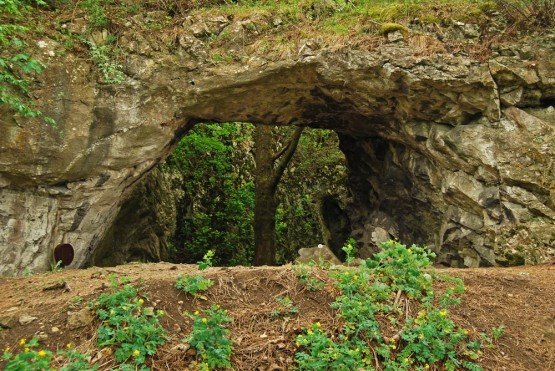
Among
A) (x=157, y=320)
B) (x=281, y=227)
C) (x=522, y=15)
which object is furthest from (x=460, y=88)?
(x=281, y=227)

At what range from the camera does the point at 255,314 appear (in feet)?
14.0

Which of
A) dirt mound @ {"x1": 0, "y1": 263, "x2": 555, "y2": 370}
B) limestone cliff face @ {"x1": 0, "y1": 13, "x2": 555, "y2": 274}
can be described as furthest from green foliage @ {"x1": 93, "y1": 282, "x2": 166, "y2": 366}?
limestone cliff face @ {"x1": 0, "y1": 13, "x2": 555, "y2": 274}

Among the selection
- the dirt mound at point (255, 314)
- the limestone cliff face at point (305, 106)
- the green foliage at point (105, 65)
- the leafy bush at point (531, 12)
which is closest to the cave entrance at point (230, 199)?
the limestone cliff face at point (305, 106)

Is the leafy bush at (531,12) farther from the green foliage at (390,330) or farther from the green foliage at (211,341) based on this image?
the green foliage at (211,341)

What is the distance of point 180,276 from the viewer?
4.56 m

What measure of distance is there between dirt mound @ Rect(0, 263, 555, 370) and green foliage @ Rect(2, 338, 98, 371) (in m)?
0.14

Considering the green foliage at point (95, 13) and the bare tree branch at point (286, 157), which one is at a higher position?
the green foliage at point (95, 13)

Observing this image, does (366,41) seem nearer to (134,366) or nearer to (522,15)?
(522,15)

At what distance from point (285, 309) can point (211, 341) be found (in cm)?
79

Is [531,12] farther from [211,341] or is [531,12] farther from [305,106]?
[211,341]

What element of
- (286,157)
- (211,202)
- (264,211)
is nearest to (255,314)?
(264,211)

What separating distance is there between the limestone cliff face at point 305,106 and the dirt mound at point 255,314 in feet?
9.02

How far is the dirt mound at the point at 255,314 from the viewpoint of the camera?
3.85 metres

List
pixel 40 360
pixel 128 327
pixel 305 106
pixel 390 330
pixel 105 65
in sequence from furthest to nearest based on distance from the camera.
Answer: pixel 305 106 < pixel 105 65 < pixel 390 330 < pixel 128 327 < pixel 40 360
